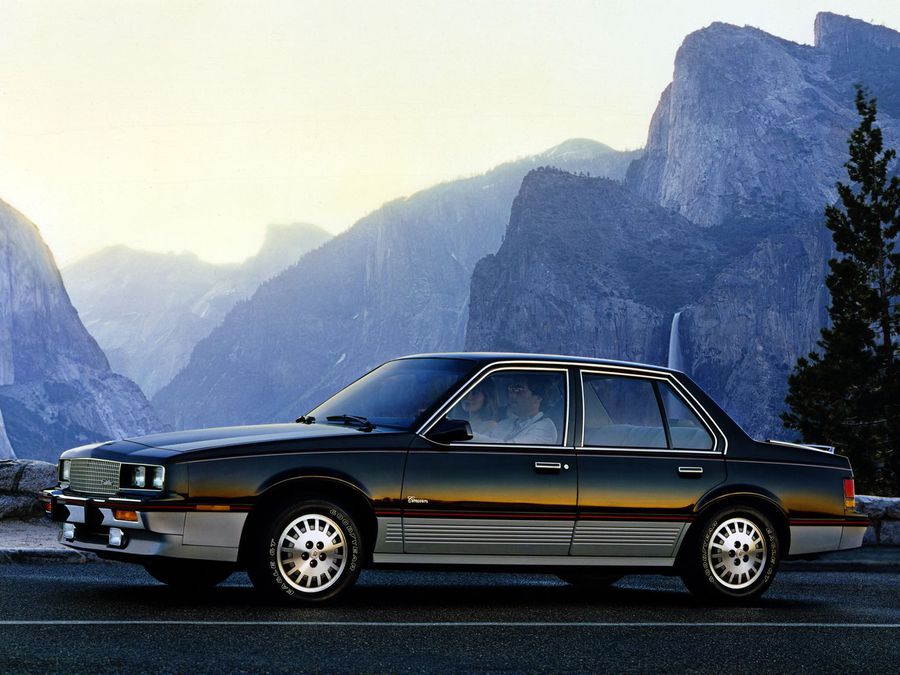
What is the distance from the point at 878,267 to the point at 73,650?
151ft

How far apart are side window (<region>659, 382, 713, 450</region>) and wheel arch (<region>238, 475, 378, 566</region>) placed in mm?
2360

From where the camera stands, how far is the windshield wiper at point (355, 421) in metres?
8.04

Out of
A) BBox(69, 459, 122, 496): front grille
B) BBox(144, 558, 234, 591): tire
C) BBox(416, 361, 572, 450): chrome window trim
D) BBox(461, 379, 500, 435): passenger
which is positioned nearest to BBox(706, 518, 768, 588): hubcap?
BBox(416, 361, 572, 450): chrome window trim

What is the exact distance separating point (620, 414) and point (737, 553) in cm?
126

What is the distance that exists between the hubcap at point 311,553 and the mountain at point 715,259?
149785 mm

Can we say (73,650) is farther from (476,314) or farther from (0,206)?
(0,206)

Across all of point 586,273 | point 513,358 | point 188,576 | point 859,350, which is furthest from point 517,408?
point 586,273

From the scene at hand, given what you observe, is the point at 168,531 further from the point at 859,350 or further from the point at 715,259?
the point at 715,259

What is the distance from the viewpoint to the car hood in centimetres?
755

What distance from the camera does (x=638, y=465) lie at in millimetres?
8531

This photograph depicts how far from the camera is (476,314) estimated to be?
192 metres

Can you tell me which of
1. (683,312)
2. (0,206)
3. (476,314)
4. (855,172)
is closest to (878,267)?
(855,172)

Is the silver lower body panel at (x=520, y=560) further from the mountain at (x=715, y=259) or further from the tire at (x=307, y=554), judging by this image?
the mountain at (x=715, y=259)

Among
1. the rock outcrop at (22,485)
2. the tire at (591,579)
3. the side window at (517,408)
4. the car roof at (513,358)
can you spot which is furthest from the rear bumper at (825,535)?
the rock outcrop at (22,485)
